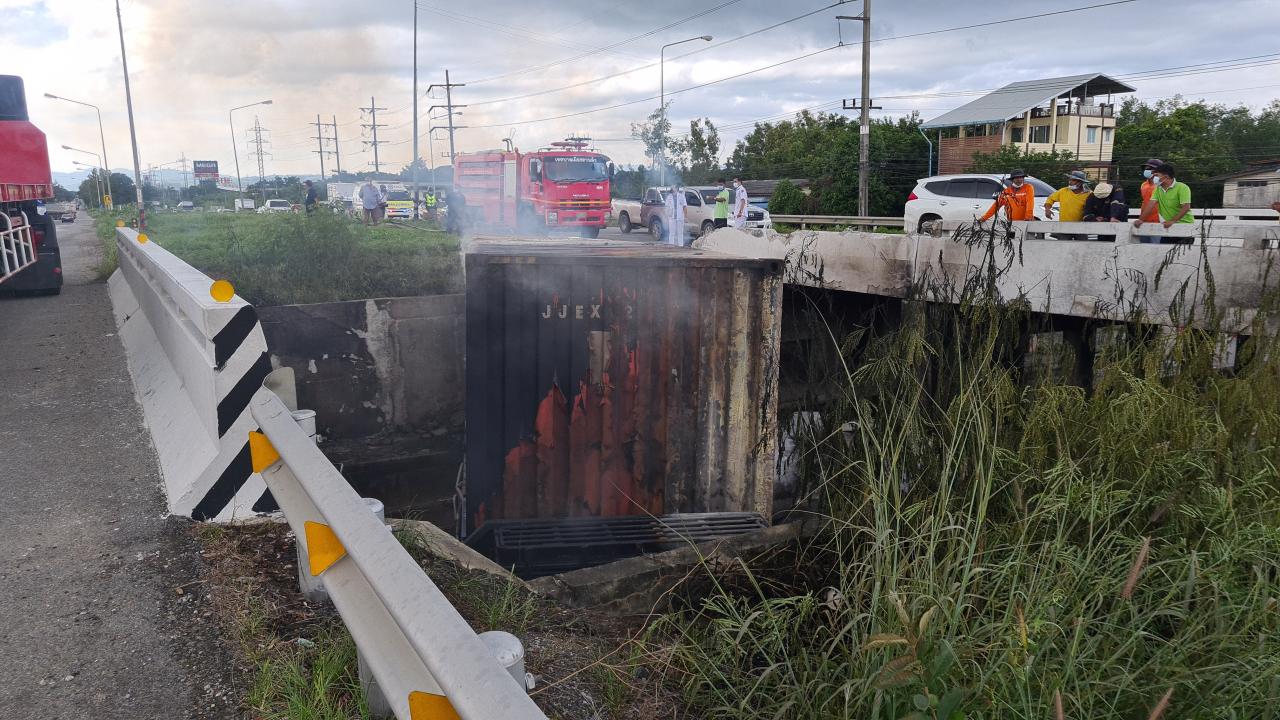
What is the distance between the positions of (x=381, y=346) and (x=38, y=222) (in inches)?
194

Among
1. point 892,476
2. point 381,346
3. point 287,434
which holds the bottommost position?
point 381,346

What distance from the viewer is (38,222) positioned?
1050 cm

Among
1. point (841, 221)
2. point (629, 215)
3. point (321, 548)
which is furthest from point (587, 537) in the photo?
point (629, 215)

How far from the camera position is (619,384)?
6.21 m

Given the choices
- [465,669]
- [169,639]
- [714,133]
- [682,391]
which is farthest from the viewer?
[714,133]

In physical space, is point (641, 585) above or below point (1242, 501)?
below

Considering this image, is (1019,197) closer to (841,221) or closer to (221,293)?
(841,221)

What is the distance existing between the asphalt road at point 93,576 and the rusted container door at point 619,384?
2415 mm

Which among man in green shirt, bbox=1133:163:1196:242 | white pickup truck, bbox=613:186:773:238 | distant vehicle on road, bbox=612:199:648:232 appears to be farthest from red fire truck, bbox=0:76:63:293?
distant vehicle on road, bbox=612:199:648:232

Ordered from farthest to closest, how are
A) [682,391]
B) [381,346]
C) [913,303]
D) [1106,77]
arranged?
[1106,77], [381,346], [682,391], [913,303]

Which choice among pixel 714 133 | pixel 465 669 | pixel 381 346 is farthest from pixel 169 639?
pixel 714 133

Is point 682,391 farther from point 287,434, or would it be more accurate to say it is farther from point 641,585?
point 287,434

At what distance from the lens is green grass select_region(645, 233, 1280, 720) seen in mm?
2336

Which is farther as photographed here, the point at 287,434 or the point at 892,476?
the point at 892,476
